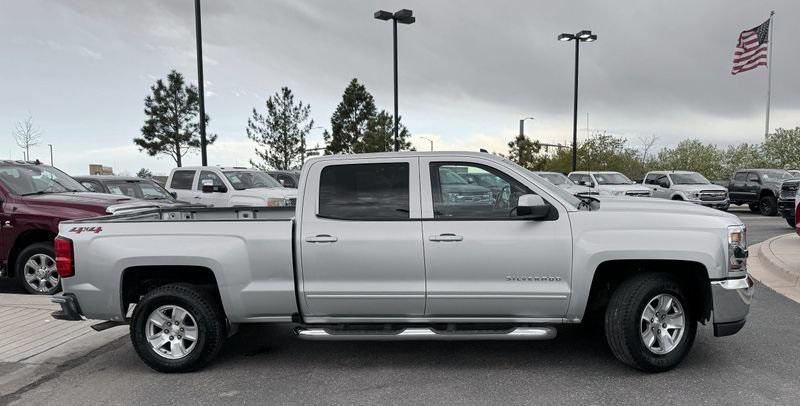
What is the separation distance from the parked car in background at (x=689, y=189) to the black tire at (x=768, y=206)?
1.26 meters

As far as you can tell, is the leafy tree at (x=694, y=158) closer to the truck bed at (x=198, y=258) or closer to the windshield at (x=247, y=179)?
the windshield at (x=247, y=179)

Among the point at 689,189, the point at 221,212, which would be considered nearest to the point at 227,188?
the point at 221,212

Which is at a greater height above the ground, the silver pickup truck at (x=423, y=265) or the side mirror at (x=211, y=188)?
the side mirror at (x=211, y=188)

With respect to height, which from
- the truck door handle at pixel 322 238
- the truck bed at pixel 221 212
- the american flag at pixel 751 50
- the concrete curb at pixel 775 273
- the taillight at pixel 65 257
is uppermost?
the american flag at pixel 751 50

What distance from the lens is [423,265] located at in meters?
4.46

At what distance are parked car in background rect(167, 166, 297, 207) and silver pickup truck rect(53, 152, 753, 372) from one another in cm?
800

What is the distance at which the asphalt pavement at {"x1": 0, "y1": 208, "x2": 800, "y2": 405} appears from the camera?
13.5 ft

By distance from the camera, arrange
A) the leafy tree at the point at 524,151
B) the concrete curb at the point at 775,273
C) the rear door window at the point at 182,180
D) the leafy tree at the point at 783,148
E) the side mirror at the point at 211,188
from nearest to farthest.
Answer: the concrete curb at the point at 775,273 < the side mirror at the point at 211,188 < the rear door window at the point at 182,180 < the leafy tree at the point at 783,148 < the leafy tree at the point at 524,151

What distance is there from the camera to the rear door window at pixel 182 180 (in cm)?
1422

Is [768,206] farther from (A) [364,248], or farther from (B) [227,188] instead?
(A) [364,248]

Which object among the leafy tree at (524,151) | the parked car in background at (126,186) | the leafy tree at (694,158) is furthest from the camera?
the leafy tree at (694,158)

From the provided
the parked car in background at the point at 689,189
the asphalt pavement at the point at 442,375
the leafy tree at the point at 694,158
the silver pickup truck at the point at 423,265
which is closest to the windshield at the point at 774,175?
the parked car in background at the point at 689,189

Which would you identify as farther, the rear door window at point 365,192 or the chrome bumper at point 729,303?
the rear door window at point 365,192

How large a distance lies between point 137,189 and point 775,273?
11397 millimetres
